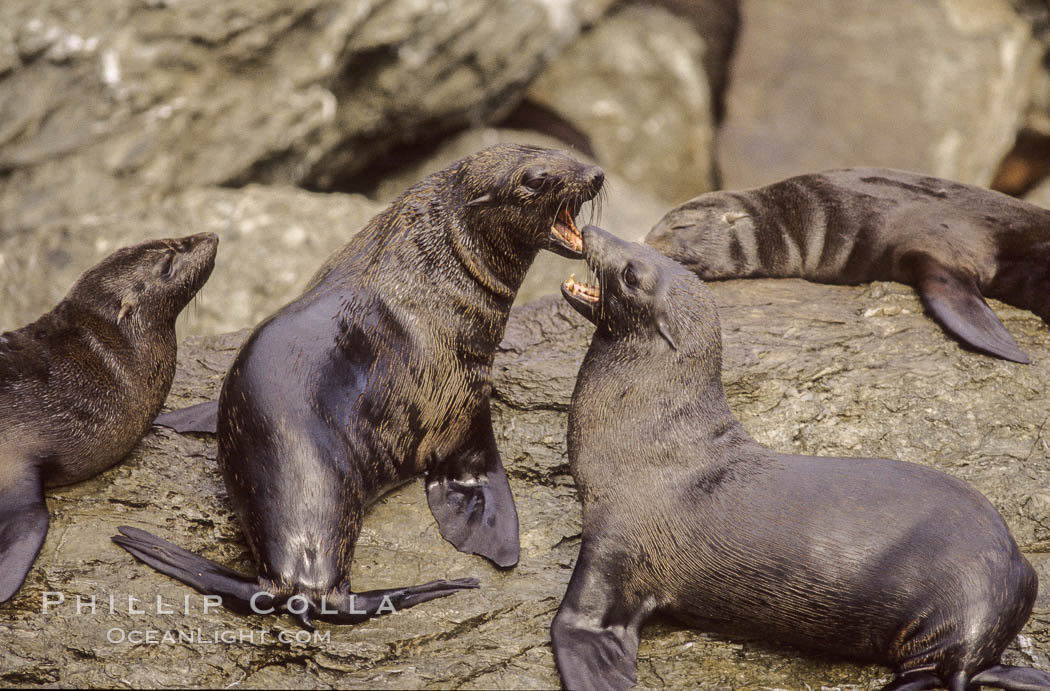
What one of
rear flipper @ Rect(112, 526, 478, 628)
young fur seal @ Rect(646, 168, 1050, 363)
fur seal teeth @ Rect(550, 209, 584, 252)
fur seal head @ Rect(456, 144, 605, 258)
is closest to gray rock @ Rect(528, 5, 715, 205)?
young fur seal @ Rect(646, 168, 1050, 363)

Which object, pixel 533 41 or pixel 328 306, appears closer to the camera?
pixel 328 306

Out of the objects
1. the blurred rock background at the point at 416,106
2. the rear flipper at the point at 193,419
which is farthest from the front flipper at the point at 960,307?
the blurred rock background at the point at 416,106

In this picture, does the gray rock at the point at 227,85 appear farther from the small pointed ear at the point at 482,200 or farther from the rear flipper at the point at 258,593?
the rear flipper at the point at 258,593

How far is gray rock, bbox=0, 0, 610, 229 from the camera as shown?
1037 cm

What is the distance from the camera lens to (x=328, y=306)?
18.4 feet

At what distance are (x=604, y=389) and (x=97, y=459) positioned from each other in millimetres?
2532

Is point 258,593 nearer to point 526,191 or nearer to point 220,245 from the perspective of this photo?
point 526,191

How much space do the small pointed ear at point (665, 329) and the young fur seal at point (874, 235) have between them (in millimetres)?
2594

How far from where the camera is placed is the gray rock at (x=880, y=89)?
14.6m

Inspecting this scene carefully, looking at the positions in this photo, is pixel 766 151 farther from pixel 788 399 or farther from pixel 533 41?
pixel 788 399

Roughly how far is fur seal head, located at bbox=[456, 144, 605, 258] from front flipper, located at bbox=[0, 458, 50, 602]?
248 cm

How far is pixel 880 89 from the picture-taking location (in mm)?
15000

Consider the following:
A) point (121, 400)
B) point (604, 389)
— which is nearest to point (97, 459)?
point (121, 400)

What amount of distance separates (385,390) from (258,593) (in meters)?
1.14
